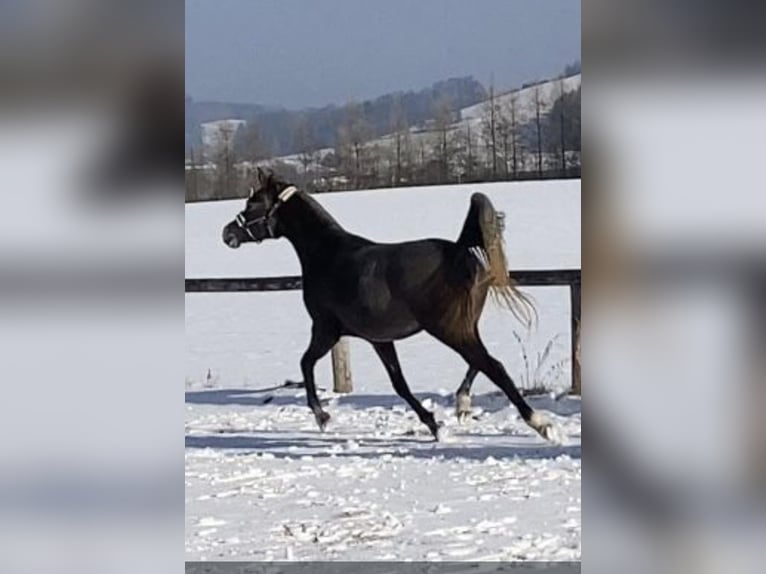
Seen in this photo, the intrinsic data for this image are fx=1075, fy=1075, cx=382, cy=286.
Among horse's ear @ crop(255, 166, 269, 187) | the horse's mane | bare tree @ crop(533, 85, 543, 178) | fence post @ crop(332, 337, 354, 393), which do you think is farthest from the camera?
fence post @ crop(332, 337, 354, 393)

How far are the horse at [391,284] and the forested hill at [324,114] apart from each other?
5.3 inches

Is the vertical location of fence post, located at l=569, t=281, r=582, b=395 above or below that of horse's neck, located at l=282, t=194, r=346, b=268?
below

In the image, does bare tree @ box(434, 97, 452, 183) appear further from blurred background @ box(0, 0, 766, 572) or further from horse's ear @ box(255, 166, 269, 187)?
blurred background @ box(0, 0, 766, 572)

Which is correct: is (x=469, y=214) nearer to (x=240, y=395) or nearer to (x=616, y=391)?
(x=240, y=395)

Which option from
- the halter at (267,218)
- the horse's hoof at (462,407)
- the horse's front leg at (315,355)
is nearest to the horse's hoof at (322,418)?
the horse's front leg at (315,355)

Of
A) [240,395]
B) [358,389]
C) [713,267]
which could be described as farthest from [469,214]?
[713,267]

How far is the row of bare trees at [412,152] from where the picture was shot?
1.76 meters

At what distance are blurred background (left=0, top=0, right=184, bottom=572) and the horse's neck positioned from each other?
1.25 meters

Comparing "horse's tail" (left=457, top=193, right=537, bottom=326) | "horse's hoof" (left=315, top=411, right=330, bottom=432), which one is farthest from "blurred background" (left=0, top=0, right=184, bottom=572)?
"horse's hoof" (left=315, top=411, right=330, bottom=432)

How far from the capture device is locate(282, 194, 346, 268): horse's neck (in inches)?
84.9

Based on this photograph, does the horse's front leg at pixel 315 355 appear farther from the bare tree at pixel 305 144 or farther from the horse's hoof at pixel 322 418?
the bare tree at pixel 305 144

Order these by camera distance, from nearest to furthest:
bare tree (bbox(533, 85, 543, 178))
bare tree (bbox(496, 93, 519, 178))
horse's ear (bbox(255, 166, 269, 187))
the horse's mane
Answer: bare tree (bbox(533, 85, 543, 178)) → bare tree (bbox(496, 93, 519, 178)) → horse's ear (bbox(255, 166, 269, 187)) → the horse's mane

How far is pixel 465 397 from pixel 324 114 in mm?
644

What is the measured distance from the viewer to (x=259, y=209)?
2.15 metres
